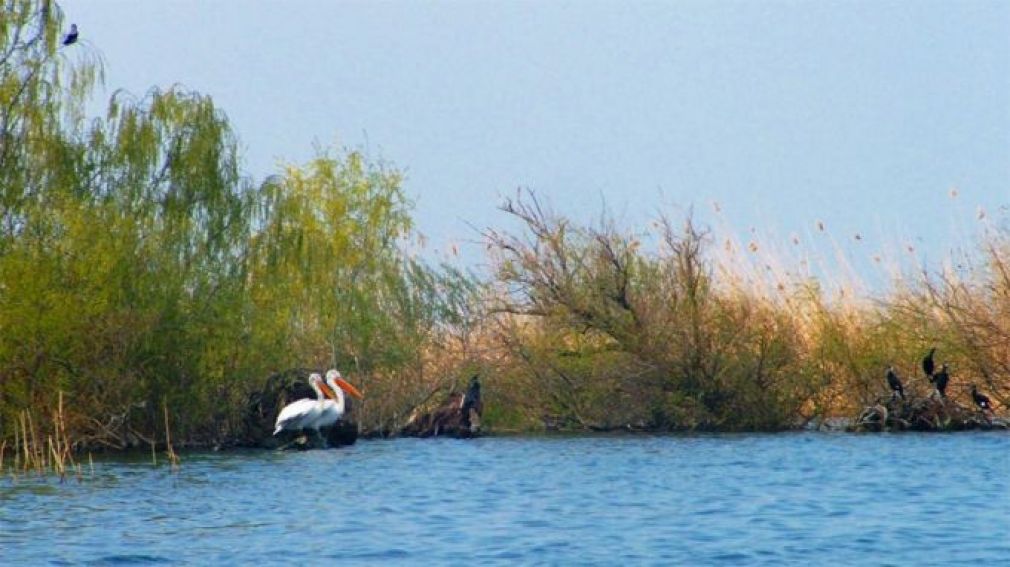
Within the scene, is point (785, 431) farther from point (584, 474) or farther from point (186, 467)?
point (186, 467)

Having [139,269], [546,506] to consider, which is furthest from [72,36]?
[546,506]

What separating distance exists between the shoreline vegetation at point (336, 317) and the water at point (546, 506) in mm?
1638

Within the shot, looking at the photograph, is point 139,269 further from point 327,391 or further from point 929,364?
point 929,364

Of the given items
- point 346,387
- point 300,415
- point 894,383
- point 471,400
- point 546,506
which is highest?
point 346,387

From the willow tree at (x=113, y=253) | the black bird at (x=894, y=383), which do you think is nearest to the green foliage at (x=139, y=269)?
the willow tree at (x=113, y=253)

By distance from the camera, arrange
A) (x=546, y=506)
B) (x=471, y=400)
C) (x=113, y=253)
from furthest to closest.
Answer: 1. (x=471, y=400)
2. (x=113, y=253)
3. (x=546, y=506)

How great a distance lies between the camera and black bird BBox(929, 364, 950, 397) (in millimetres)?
27250

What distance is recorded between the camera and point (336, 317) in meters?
31.4

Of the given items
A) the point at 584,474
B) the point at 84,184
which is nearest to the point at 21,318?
the point at 84,184

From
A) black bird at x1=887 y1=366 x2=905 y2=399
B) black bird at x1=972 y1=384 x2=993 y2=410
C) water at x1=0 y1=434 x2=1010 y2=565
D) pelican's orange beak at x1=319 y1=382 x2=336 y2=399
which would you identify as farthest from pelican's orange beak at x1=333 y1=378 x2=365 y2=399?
black bird at x1=972 y1=384 x2=993 y2=410

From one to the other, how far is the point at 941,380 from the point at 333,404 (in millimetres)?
10131

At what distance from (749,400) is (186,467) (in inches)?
422

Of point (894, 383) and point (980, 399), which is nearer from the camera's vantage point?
point (894, 383)

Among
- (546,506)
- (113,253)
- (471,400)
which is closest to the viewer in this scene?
(546,506)
